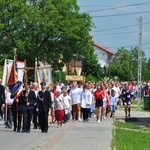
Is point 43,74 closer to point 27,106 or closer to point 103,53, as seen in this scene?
point 27,106

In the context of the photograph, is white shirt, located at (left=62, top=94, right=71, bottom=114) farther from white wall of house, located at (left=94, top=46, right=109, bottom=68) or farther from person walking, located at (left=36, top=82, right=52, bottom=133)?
white wall of house, located at (left=94, top=46, right=109, bottom=68)

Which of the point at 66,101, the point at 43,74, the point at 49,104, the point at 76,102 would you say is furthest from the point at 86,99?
the point at 49,104

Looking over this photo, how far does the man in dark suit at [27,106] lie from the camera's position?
67.7 feet

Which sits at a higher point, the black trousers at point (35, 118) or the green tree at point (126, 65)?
the green tree at point (126, 65)

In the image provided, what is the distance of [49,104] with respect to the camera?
20.8 m

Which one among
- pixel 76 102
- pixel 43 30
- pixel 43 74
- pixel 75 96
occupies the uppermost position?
pixel 43 30

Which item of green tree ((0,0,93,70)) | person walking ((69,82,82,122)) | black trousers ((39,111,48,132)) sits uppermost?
green tree ((0,0,93,70))

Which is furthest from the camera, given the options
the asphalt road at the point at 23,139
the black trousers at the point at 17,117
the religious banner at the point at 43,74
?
the religious banner at the point at 43,74

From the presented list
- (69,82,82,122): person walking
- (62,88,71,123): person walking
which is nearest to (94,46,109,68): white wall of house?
(69,82,82,122): person walking

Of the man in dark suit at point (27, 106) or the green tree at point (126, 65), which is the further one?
the green tree at point (126, 65)

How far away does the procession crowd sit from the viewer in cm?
2081

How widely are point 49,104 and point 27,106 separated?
78cm

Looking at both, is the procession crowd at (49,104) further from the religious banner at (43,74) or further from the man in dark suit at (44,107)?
the religious banner at (43,74)

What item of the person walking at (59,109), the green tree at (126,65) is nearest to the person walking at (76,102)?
the person walking at (59,109)
